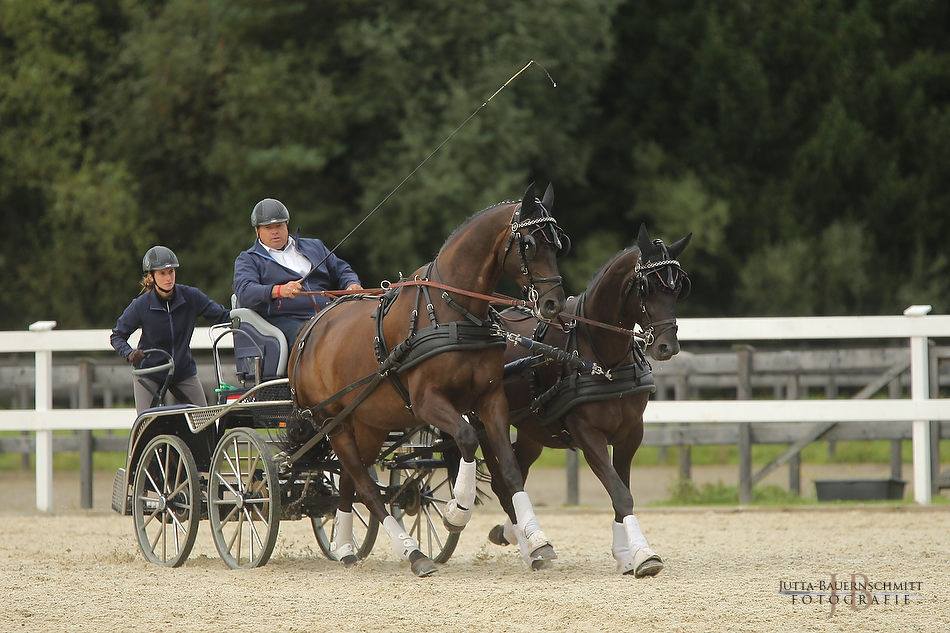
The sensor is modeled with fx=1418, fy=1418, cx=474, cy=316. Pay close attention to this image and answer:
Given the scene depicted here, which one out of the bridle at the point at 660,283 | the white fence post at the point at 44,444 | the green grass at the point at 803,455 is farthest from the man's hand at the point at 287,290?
the green grass at the point at 803,455

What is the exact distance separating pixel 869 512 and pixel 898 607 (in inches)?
179

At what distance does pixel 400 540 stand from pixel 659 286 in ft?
6.36

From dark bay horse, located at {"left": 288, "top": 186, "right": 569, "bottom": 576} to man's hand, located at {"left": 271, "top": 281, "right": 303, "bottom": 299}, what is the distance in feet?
1.42

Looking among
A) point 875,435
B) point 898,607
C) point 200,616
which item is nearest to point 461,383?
point 200,616

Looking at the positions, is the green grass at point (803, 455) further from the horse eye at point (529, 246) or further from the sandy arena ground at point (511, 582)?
the horse eye at point (529, 246)

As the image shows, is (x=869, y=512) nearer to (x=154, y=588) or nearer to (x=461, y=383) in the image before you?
(x=461, y=383)

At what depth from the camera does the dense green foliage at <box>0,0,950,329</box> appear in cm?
2300

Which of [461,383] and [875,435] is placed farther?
[875,435]

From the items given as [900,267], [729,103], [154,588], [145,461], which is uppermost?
[729,103]

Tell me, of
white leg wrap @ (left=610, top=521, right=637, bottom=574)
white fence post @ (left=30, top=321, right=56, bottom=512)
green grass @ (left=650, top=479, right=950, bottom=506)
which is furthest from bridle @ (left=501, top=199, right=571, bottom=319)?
white fence post @ (left=30, top=321, right=56, bottom=512)

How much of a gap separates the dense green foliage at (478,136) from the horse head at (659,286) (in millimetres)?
15253

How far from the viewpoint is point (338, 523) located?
8.35 meters

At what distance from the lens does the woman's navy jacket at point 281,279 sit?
8.24 m

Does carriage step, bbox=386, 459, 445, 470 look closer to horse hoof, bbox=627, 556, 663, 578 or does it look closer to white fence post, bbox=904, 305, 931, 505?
horse hoof, bbox=627, 556, 663, 578
